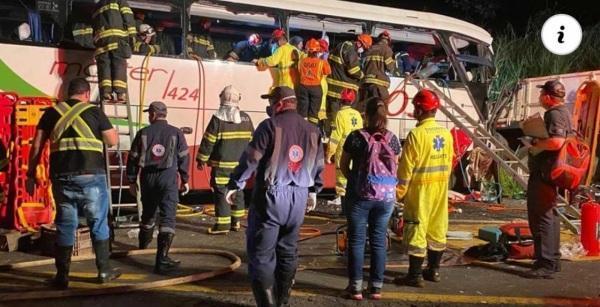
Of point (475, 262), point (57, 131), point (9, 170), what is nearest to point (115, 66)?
point (9, 170)

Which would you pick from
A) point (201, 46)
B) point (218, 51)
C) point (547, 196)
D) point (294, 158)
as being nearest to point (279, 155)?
point (294, 158)

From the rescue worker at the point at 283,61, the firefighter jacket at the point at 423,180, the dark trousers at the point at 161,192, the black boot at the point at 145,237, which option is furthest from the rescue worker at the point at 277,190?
the rescue worker at the point at 283,61

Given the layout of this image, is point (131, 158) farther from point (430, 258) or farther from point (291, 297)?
point (430, 258)

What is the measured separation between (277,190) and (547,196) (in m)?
2.89

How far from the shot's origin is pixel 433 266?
5699mm

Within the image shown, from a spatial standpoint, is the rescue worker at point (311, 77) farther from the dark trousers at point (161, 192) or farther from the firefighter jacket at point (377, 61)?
the dark trousers at point (161, 192)

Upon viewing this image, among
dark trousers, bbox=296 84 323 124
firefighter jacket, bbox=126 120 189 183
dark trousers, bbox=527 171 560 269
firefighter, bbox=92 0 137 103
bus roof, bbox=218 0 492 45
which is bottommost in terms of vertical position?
dark trousers, bbox=527 171 560 269

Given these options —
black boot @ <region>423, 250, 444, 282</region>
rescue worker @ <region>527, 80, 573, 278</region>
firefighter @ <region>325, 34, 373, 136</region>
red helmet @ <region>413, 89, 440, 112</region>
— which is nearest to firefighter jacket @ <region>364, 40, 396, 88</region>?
firefighter @ <region>325, 34, 373, 136</region>

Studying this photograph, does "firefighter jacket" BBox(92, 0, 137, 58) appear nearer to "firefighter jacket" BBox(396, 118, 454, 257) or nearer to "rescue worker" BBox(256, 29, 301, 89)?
"rescue worker" BBox(256, 29, 301, 89)

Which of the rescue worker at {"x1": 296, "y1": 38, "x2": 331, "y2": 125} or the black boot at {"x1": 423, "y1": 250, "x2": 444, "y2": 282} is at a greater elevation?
the rescue worker at {"x1": 296, "y1": 38, "x2": 331, "y2": 125}

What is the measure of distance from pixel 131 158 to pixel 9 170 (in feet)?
5.95

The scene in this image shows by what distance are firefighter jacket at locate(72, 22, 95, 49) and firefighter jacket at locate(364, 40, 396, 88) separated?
4.20 meters

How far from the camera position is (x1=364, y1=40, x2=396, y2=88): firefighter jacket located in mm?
10172

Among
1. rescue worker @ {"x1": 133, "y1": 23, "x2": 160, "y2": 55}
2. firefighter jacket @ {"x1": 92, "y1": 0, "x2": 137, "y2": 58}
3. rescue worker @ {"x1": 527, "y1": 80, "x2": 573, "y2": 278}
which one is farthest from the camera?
rescue worker @ {"x1": 133, "y1": 23, "x2": 160, "y2": 55}
